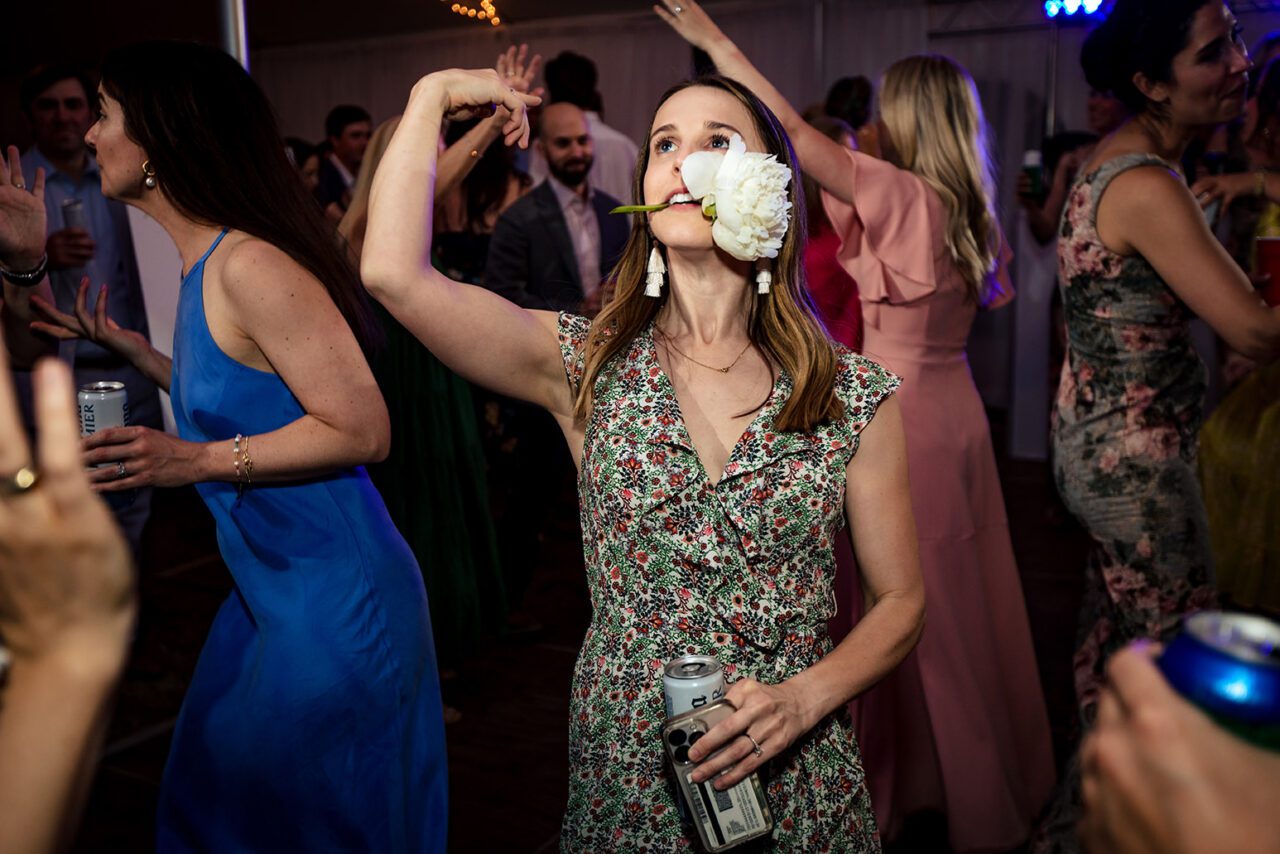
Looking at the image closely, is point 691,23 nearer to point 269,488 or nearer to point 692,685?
point 269,488

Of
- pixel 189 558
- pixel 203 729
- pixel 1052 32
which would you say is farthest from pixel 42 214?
pixel 1052 32

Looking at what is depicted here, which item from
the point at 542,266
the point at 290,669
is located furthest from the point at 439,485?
the point at 290,669

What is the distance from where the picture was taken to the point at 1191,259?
220cm

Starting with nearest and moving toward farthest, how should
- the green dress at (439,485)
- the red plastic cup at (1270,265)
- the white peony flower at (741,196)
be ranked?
the white peony flower at (741,196) < the red plastic cup at (1270,265) < the green dress at (439,485)

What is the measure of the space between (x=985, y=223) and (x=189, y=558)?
4.24 metres

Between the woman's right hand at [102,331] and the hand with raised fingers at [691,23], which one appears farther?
the hand with raised fingers at [691,23]

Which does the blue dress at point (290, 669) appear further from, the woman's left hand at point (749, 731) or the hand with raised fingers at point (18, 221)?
the woman's left hand at point (749, 731)

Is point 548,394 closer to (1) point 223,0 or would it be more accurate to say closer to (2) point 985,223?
(1) point 223,0

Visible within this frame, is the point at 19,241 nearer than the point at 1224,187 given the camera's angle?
Yes

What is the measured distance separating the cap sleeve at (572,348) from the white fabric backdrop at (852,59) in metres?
5.69

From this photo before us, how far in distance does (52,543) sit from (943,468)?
2371 millimetres

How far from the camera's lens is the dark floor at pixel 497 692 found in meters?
2.95

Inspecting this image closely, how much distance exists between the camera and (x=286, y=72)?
12.0 meters

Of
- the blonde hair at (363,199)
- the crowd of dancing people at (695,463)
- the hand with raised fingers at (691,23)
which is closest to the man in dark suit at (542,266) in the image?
the blonde hair at (363,199)
